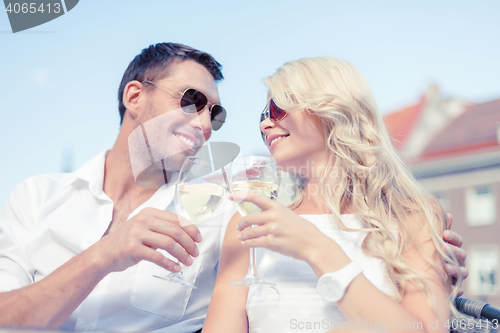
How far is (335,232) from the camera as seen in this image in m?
1.10

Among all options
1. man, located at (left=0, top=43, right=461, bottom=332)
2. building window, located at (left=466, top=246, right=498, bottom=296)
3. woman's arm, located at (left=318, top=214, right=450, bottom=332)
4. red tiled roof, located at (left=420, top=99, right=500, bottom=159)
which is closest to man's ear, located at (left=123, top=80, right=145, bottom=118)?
man, located at (left=0, top=43, right=461, bottom=332)

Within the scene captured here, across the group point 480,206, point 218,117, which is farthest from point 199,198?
point 480,206

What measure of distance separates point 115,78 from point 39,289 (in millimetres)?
505

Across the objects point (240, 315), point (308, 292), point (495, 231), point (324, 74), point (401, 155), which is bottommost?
point (495, 231)

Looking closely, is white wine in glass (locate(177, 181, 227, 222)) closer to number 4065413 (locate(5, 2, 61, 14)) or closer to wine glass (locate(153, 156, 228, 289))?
wine glass (locate(153, 156, 228, 289))

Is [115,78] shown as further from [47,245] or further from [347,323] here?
[347,323]

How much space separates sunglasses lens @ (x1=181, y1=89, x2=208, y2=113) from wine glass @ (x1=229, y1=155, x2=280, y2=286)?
0.96 ft

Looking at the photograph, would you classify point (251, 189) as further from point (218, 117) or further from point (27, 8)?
point (27, 8)

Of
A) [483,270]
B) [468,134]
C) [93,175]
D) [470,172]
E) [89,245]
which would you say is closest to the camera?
[89,245]

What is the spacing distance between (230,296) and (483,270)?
14977 mm

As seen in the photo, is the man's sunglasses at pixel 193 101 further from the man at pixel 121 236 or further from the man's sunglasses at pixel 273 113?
the man's sunglasses at pixel 273 113

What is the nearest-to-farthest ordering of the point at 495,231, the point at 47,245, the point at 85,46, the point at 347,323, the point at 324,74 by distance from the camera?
the point at 347,323 → the point at 85,46 → the point at 47,245 → the point at 324,74 → the point at 495,231

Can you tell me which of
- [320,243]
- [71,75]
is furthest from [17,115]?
[320,243]

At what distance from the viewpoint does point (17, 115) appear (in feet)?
2.68
